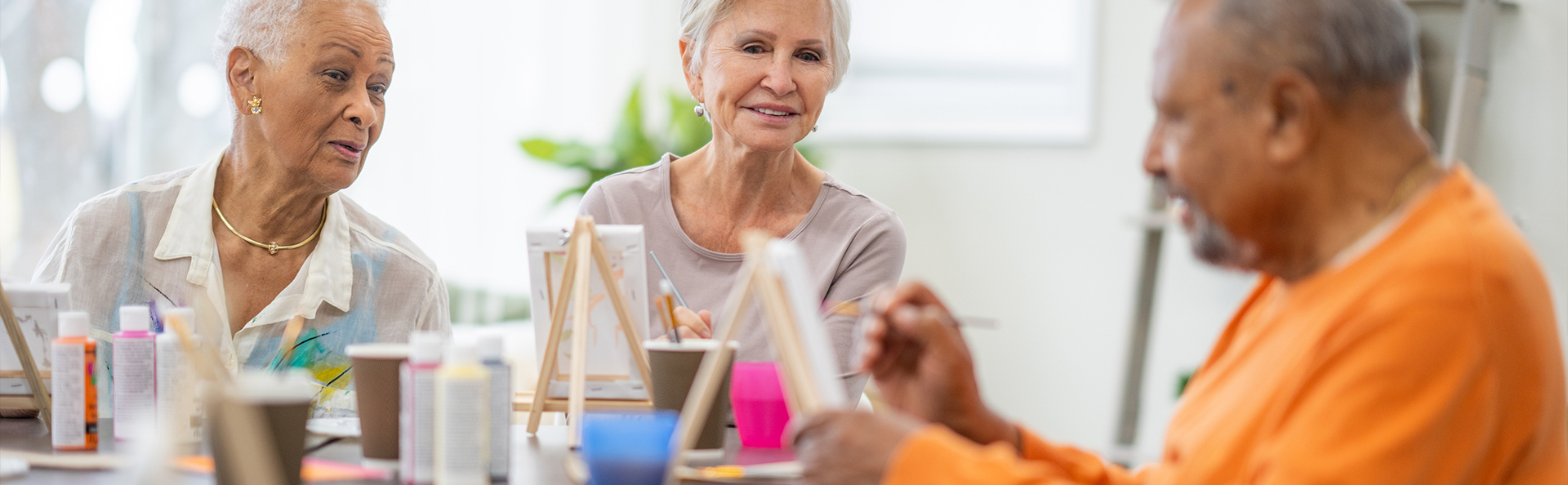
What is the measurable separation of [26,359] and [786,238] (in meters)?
1.09

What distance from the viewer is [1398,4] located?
3.05 ft

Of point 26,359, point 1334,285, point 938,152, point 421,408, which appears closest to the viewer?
point 1334,285

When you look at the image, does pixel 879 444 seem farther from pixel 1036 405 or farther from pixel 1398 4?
pixel 1036 405

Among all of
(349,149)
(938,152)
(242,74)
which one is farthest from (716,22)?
(938,152)

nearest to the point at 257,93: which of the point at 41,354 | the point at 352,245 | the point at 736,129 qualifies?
the point at 352,245

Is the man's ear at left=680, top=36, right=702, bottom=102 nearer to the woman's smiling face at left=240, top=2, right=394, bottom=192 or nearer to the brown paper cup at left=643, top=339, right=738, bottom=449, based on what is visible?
the woman's smiling face at left=240, top=2, right=394, bottom=192

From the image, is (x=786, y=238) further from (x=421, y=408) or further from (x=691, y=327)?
(x=421, y=408)

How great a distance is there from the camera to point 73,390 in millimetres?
1230

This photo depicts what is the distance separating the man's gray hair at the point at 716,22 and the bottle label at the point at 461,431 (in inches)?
42.5

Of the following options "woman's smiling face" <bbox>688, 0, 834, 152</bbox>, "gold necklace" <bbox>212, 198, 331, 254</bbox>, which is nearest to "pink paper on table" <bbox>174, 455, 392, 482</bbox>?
"gold necklace" <bbox>212, 198, 331, 254</bbox>

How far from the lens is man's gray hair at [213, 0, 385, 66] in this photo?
1778mm

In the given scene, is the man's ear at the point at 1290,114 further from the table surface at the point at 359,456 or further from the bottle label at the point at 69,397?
the bottle label at the point at 69,397

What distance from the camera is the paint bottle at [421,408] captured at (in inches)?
39.9

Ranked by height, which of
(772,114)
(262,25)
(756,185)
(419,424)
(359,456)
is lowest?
(359,456)
